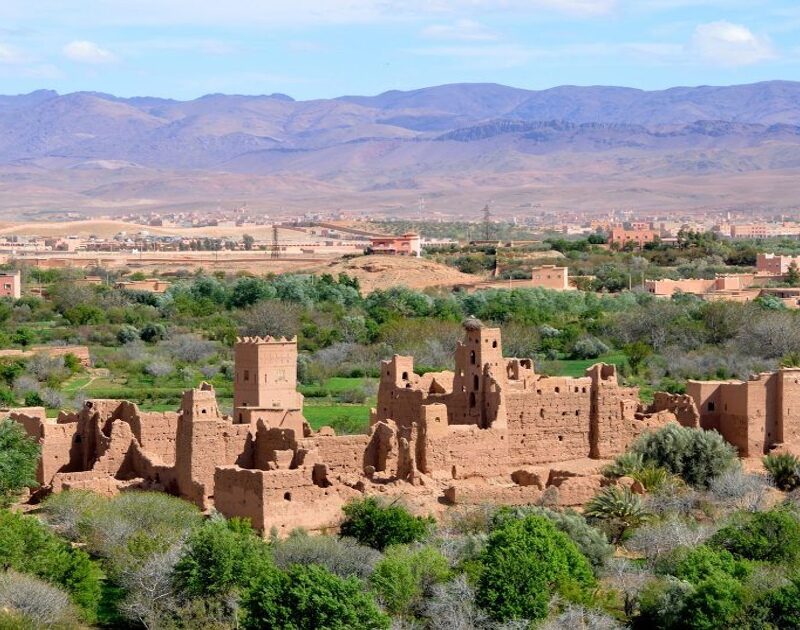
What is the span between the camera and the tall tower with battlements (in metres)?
36.9

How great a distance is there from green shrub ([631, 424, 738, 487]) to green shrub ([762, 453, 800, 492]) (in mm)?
705

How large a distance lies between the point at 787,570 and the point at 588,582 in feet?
9.73

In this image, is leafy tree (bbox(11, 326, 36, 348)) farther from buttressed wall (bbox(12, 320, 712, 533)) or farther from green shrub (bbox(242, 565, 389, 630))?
green shrub (bbox(242, 565, 389, 630))

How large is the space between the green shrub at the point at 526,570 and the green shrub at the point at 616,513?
3.03m

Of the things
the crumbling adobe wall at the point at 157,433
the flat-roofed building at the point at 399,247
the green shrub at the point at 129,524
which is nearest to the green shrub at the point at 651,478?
the green shrub at the point at 129,524

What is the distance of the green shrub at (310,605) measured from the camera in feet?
82.0

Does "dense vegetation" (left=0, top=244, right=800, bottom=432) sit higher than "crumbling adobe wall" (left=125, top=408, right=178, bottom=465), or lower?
lower

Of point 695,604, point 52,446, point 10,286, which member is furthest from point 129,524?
point 10,286

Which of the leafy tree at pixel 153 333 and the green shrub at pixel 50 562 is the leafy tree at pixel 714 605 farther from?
the leafy tree at pixel 153 333

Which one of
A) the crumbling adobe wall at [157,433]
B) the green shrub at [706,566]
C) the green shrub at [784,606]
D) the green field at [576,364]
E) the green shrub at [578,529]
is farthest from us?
the green field at [576,364]

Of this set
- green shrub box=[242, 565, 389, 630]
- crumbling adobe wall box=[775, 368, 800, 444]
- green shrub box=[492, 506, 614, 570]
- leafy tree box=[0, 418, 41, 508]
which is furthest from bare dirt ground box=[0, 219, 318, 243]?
green shrub box=[242, 565, 389, 630]

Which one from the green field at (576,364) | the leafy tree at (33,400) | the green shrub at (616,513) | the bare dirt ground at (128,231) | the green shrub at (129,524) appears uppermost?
the green shrub at (129,524)

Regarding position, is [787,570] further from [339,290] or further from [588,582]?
[339,290]

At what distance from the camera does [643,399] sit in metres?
46.8
